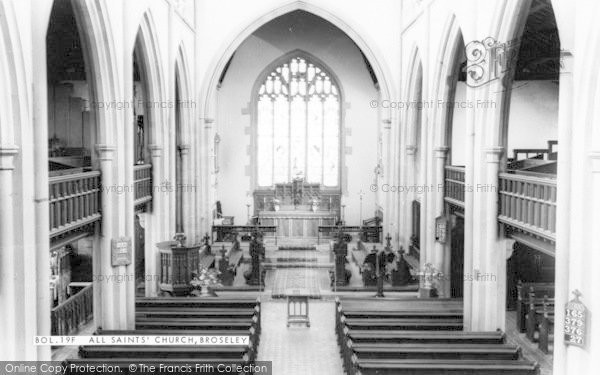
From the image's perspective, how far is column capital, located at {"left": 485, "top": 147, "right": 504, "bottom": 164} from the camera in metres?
12.7

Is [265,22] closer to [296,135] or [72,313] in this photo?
[296,135]

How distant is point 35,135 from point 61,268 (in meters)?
10.2

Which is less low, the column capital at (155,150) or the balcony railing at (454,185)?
the column capital at (155,150)

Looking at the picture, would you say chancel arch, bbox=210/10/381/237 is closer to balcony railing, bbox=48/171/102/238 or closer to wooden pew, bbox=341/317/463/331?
wooden pew, bbox=341/317/463/331

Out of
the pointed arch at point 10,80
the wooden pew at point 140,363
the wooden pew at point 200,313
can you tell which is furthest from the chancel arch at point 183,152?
the pointed arch at point 10,80

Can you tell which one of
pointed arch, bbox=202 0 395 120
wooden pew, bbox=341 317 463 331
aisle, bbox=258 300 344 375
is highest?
pointed arch, bbox=202 0 395 120

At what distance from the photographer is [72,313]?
48.7 ft

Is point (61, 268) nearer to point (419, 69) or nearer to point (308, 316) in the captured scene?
point (308, 316)

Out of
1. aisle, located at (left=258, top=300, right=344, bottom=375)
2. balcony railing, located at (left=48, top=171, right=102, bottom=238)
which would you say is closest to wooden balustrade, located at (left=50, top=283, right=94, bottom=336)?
balcony railing, located at (left=48, top=171, right=102, bottom=238)

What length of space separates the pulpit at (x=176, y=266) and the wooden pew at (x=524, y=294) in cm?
781

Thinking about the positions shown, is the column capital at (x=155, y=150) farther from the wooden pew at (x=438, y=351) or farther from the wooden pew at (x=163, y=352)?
the wooden pew at (x=438, y=351)

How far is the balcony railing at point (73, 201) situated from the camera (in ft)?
35.1

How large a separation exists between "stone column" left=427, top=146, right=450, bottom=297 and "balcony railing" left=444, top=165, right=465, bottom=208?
16 cm

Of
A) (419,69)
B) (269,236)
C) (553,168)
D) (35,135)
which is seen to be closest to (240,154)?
(269,236)
